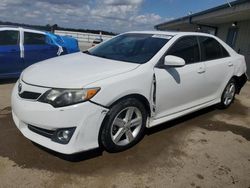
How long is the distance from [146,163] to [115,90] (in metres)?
0.97

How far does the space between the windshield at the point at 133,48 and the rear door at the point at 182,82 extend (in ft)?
0.73

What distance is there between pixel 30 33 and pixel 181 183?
5924 millimetres

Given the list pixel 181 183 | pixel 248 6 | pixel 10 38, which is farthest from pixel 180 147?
pixel 248 6

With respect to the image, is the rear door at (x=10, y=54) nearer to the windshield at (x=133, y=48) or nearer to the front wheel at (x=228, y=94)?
the windshield at (x=133, y=48)

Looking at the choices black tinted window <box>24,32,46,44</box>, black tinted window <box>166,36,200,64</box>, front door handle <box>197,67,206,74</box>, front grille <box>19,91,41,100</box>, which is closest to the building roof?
black tinted window <box>166,36,200,64</box>

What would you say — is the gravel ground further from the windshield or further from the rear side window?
the rear side window

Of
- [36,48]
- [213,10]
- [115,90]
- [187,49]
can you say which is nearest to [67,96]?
[115,90]

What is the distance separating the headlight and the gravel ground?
2.46 feet

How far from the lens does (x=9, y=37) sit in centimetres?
670

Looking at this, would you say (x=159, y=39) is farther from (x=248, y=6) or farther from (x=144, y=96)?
(x=248, y=6)

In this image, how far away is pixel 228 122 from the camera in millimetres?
4895

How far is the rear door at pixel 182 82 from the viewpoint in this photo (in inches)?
142

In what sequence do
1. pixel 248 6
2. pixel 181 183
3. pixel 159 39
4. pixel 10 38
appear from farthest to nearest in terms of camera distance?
pixel 248 6, pixel 10 38, pixel 159 39, pixel 181 183

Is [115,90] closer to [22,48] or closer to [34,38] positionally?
[22,48]
